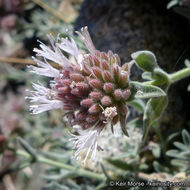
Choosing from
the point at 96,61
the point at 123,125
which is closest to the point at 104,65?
the point at 96,61

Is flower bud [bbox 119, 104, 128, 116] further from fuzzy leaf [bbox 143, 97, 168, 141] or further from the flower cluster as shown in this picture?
fuzzy leaf [bbox 143, 97, 168, 141]

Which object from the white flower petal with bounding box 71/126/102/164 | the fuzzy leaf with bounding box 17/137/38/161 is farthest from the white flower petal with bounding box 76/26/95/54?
the fuzzy leaf with bounding box 17/137/38/161

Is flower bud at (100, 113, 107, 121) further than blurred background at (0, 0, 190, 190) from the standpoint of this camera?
No

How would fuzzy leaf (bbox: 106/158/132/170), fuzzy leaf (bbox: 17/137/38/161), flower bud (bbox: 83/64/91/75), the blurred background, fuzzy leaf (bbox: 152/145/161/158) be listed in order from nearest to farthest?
flower bud (bbox: 83/64/91/75) < the blurred background < fuzzy leaf (bbox: 152/145/161/158) < fuzzy leaf (bbox: 106/158/132/170) < fuzzy leaf (bbox: 17/137/38/161)

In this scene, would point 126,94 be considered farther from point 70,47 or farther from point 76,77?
point 70,47

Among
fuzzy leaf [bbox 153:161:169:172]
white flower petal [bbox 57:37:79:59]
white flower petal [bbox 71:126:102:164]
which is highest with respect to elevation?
white flower petal [bbox 57:37:79:59]

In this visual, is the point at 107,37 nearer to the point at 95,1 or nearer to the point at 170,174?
the point at 95,1

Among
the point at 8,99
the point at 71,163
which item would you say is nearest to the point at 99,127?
the point at 71,163
